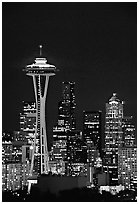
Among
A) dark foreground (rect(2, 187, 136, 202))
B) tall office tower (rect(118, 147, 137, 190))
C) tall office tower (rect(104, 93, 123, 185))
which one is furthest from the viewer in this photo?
tall office tower (rect(104, 93, 123, 185))

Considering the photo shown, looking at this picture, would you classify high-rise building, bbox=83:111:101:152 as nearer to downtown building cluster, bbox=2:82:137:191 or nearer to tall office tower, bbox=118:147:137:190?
downtown building cluster, bbox=2:82:137:191

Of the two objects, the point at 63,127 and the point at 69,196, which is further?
the point at 63,127

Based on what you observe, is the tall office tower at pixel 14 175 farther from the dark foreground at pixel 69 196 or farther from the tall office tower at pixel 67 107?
the tall office tower at pixel 67 107

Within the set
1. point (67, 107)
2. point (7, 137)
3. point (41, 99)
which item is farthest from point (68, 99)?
point (7, 137)

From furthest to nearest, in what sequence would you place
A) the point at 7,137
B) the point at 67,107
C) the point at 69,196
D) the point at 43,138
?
the point at 43,138 < the point at 67,107 < the point at 7,137 < the point at 69,196

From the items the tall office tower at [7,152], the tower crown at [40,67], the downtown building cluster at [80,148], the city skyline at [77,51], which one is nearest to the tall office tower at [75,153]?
the downtown building cluster at [80,148]

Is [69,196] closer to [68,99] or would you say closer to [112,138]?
[112,138]

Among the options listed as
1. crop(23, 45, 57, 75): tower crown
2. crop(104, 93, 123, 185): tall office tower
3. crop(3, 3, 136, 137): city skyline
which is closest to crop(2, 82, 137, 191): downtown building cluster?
crop(104, 93, 123, 185): tall office tower
